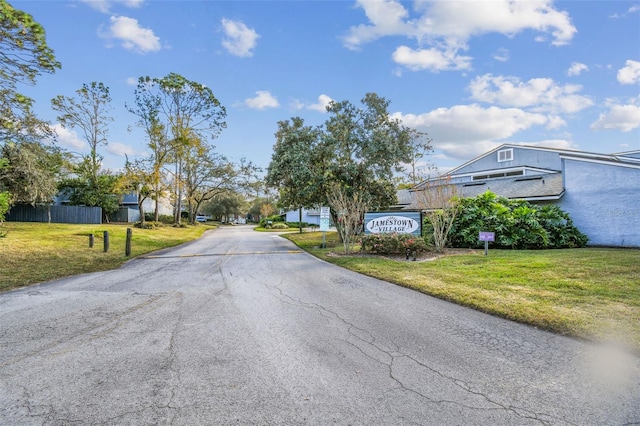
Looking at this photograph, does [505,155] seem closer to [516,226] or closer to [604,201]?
[604,201]

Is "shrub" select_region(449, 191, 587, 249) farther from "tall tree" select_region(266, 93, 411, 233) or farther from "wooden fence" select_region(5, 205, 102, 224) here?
"wooden fence" select_region(5, 205, 102, 224)

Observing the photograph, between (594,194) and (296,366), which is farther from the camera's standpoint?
(594,194)

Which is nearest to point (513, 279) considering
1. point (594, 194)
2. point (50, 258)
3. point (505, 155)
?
point (594, 194)

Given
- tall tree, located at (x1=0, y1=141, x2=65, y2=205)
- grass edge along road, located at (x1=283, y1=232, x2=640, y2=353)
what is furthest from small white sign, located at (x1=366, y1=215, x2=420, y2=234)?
tall tree, located at (x1=0, y1=141, x2=65, y2=205)

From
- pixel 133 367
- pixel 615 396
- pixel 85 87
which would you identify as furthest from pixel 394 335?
pixel 85 87

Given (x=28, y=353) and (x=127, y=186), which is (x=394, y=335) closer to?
(x=28, y=353)

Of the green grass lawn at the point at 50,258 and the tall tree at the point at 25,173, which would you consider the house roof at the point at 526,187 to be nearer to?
the green grass lawn at the point at 50,258

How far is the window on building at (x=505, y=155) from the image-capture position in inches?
990

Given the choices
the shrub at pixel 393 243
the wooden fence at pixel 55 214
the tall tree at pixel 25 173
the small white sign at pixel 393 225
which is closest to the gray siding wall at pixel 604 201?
the small white sign at pixel 393 225

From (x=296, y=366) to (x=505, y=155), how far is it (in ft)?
89.4

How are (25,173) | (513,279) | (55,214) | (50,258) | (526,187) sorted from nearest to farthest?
(513,279) → (50,258) → (526,187) → (25,173) → (55,214)

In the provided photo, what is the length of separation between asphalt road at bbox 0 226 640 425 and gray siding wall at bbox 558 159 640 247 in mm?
11599

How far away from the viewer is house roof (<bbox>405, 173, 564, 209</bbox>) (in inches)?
582

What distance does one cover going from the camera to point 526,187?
1658 cm
